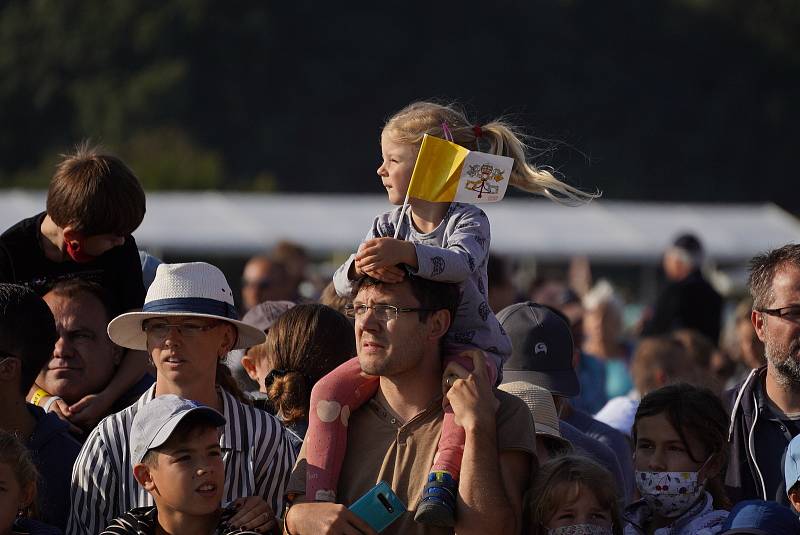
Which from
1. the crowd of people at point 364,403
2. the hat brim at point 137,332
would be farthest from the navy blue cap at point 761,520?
the hat brim at point 137,332

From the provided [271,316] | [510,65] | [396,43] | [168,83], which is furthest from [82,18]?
[271,316]

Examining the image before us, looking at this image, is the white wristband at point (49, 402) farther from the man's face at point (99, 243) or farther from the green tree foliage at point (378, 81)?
the green tree foliage at point (378, 81)

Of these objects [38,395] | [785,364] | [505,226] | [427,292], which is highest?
[505,226]

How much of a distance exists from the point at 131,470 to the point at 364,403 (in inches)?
34.9

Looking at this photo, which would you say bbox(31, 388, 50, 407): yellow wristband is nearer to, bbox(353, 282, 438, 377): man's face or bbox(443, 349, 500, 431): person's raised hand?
bbox(353, 282, 438, 377): man's face

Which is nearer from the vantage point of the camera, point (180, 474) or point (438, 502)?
point (438, 502)

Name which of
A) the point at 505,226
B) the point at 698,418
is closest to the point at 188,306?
the point at 698,418

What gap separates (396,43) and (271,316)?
172 feet

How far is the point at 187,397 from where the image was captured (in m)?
5.46

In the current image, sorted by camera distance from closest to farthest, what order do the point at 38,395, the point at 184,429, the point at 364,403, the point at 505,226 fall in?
the point at 184,429
the point at 364,403
the point at 38,395
the point at 505,226

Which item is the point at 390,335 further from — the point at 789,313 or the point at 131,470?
the point at 789,313

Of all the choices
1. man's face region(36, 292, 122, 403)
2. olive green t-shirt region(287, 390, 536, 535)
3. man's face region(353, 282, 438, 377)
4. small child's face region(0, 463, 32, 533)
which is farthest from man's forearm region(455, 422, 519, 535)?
man's face region(36, 292, 122, 403)

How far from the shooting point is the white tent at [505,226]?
76.1ft

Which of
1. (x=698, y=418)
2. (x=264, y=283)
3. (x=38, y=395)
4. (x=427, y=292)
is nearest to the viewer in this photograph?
(x=427, y=292)
